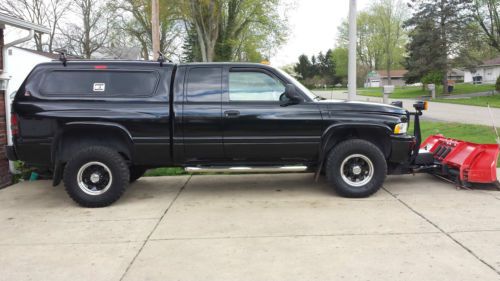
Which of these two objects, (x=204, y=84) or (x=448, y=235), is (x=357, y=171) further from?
(x=204, y=84)

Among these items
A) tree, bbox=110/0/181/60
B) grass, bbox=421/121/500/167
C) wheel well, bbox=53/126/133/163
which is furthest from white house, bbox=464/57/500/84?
wheel well, bbox=53/126/133/163

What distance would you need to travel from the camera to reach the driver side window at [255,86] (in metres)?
6.06

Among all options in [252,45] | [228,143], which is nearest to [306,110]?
[228,143]

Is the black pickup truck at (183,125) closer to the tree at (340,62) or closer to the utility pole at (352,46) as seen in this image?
the utility pole at (352,46)

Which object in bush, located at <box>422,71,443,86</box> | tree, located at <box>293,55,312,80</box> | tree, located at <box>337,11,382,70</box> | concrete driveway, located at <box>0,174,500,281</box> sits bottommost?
concrete driveway, located at <box>0,174,500,281</box>

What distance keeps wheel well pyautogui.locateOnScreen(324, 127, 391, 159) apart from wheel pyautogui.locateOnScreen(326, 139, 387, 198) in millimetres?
151

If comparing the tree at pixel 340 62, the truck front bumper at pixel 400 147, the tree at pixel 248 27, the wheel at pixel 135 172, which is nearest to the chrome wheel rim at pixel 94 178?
the wheel at pixel 135 172

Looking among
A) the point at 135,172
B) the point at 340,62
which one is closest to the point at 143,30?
the point at 135,172

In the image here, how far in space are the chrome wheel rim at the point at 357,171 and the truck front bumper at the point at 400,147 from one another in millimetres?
383

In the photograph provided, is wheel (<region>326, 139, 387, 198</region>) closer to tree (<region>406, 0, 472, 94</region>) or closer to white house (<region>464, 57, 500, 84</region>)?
tree (<region>406, 0, 472, 94</region>)

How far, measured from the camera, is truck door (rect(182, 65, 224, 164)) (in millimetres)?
5906

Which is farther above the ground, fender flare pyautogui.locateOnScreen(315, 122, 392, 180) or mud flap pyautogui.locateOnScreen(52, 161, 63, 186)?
fender flare pyautogui.locateOnScreen(315, 122, 392, 180)

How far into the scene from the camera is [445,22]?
39062 millimetres

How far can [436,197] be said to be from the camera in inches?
240
